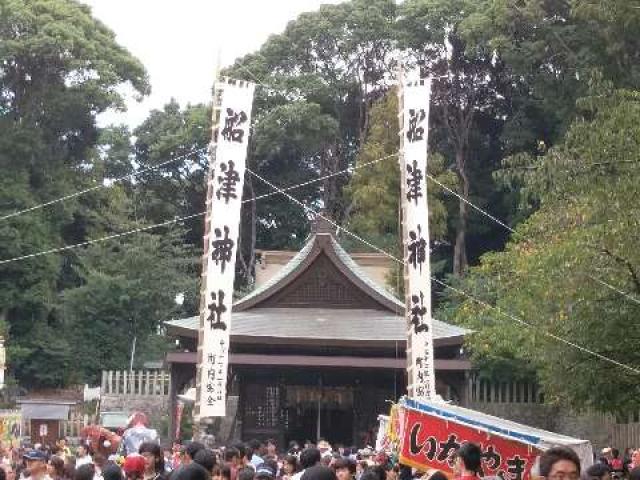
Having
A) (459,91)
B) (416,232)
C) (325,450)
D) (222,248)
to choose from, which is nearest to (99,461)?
(325,450)

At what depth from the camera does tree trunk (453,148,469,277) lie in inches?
1796

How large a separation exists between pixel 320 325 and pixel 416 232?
35.4ft

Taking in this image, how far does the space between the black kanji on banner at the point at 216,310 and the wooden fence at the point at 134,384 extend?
18049 millimetres

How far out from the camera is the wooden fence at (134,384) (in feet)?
122

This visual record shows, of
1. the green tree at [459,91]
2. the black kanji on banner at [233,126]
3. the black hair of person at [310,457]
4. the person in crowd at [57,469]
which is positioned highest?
the green tree at [459,91]

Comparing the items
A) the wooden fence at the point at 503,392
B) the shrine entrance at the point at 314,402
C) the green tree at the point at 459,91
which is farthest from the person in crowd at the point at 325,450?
the green tree at the point at 459,91

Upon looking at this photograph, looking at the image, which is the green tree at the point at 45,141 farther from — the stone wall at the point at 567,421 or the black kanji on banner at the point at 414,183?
the black kanji on banner at the point at 414,183

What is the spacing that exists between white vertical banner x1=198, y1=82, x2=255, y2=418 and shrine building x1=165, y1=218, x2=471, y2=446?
29.9ft

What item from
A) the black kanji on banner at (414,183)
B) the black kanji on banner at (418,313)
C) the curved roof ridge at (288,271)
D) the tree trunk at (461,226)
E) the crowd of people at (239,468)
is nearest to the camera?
the crowd of people at (239,468)

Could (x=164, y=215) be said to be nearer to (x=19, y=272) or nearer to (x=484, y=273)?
(x=19, y=272)

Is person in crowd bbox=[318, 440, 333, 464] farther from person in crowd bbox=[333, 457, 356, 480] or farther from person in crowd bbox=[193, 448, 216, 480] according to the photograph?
person in crowd bbox=[193, 448, 216, 480]

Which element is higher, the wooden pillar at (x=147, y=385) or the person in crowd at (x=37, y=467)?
the wooden pillar at (x=147, y=385)

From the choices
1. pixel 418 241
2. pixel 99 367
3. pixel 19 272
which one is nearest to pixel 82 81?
→ pixel 19 272

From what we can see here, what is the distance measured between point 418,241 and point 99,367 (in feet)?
81.3
